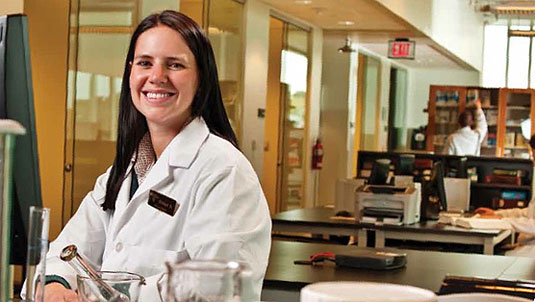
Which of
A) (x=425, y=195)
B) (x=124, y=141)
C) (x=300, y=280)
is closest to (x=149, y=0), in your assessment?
(x=425, y=195)

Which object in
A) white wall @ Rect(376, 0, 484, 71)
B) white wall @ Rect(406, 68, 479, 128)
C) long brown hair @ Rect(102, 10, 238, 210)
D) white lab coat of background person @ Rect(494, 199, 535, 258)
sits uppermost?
white wall @ Rect(376, 0, 484, 71)

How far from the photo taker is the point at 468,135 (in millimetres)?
15930

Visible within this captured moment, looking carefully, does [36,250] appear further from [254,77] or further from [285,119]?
[285,119]

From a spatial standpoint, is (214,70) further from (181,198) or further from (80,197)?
(80,197)

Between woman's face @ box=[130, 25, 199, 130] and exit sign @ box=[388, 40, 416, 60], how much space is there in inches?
480

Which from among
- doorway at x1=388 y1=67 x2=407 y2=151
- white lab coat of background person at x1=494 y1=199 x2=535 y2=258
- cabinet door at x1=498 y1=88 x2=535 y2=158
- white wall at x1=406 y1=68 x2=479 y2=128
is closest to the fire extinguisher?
cabinet door at x1=498 y1=88 x2=535 y2=158

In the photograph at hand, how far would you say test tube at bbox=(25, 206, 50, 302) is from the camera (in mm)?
1418

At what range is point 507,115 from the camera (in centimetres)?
1764

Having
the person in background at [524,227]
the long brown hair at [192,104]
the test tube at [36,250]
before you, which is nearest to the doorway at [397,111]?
the person in background at [524,227]

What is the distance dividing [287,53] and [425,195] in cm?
538

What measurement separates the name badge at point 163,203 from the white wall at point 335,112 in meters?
13.1

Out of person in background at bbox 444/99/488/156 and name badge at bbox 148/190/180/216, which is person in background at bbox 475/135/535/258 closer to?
name badge at bbox 148/190/180/216

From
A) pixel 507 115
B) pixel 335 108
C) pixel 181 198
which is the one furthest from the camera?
pixel 507 115

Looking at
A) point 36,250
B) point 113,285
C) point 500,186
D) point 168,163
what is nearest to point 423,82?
point 500,186
